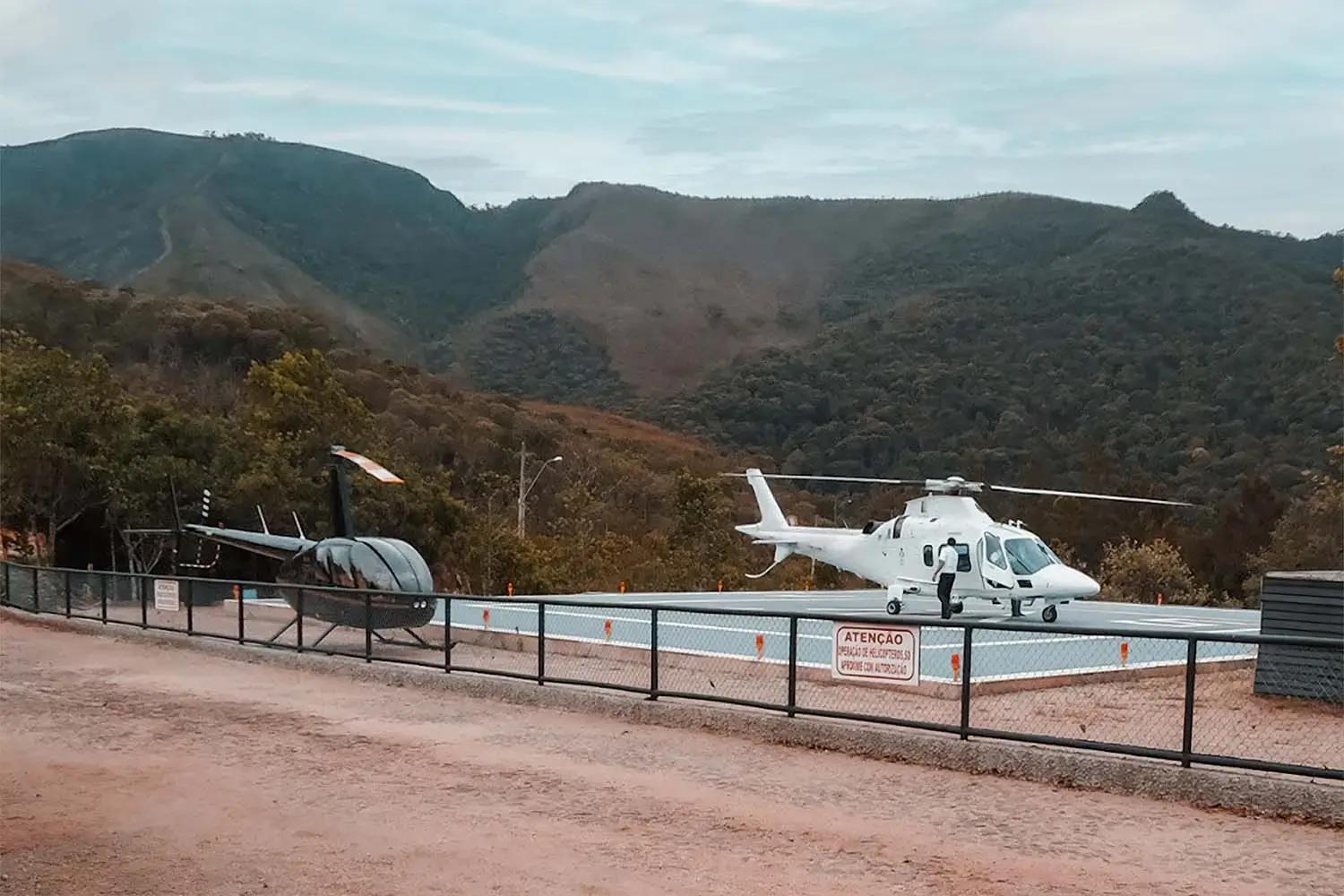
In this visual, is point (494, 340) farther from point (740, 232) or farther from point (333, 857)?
point (333, 857)

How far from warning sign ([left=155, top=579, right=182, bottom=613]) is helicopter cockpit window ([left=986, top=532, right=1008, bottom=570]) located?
515 inches

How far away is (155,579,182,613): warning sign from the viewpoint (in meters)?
21.3

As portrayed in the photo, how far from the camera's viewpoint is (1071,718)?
524 inches

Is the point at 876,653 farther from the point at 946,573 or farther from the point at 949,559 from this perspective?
the point at 949,559

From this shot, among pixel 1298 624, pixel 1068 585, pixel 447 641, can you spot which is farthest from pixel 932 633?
pixel 1068 585

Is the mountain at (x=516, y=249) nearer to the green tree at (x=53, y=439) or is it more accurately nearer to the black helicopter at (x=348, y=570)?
the green tree at (x=53, y=439)

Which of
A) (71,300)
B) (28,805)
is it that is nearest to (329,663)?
(28,805)

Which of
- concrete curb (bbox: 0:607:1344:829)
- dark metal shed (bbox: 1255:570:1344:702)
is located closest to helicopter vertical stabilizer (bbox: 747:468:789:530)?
concrete curb (bbox: 0:607:1344:829)

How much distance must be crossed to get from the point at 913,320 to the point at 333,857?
103 m

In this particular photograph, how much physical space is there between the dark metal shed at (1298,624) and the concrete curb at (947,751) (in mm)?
4834

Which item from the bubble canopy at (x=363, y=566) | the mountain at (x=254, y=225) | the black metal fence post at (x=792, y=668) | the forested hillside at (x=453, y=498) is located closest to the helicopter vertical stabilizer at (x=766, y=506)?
A: the bubble canopy at (x=363, y=566)

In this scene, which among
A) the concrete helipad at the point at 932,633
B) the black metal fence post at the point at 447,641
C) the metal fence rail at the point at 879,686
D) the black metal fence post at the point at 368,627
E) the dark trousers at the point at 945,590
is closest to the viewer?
the metal fence rail at the point at 879,686

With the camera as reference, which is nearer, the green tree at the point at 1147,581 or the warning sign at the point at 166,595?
the warning sign at the point at 166,595

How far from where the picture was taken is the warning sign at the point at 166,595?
21.3 metres
